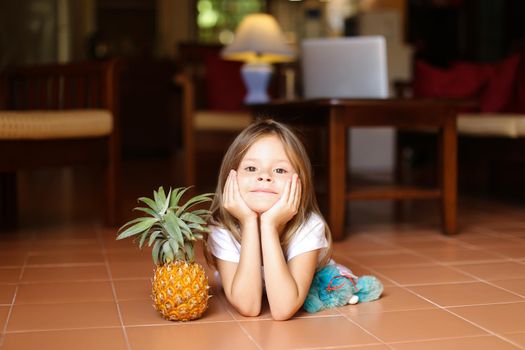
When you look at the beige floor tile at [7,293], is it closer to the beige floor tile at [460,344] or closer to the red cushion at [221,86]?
the beige floor tile at [460,344]

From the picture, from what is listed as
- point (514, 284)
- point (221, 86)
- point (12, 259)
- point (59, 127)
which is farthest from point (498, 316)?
point (221, 86)

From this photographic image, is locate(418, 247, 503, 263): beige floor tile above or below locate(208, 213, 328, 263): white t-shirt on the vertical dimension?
below

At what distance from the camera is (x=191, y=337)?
1764 millimetres

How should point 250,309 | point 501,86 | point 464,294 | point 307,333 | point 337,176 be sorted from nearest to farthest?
1. point 307,333
2. point 250,309
3. point 464,294
4. point 337,176
5. point 501,86

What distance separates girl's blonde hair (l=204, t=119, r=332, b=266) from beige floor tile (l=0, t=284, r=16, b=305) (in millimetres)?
614

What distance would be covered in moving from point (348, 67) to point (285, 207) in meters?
2.12

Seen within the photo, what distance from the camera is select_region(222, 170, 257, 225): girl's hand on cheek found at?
1.88 meters

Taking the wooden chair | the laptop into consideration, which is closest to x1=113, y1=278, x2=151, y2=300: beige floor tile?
the wooden chair

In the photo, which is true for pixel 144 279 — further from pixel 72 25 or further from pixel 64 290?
pixel 72 25

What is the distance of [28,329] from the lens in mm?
1847

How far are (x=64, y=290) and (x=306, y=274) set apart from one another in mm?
826

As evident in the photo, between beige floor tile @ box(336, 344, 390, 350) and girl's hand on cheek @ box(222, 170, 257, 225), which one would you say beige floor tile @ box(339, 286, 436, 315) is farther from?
girl's hand on cheek @ box(222, 170, 257, 225)

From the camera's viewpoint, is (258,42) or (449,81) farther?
(258,42)

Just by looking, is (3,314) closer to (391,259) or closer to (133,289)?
(133,289)
